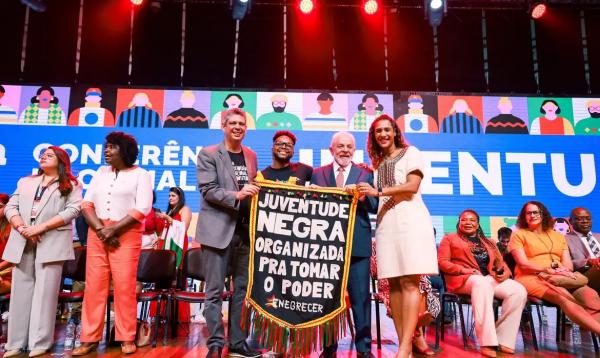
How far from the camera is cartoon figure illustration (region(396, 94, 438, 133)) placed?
713 cm

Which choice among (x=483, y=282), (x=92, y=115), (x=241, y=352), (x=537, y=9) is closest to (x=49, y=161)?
(x=241, y=352)

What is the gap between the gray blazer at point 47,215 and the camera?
3.36m

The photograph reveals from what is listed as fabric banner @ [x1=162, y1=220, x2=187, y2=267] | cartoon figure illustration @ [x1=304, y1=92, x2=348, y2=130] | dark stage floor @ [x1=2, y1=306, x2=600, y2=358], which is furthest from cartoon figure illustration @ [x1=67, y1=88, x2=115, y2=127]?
dark stage floor @ [x1=2, y1=306, x2=600, y2=358]

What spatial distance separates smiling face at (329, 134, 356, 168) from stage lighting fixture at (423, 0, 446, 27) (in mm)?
5289

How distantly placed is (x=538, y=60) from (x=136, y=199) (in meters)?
7.29

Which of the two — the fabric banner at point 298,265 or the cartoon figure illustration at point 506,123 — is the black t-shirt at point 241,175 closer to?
the fabric banner at point 298,265

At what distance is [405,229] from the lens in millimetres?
2730

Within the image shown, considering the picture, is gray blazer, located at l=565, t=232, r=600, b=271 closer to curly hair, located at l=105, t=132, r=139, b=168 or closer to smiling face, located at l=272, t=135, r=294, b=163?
smiling face, located at l=272, t=135, r=294, b=163

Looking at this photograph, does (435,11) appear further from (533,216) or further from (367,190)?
(367,190)

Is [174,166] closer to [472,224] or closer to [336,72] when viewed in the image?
[336,72]

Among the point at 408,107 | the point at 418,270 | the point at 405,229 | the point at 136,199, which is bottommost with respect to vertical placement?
the point at 418,270

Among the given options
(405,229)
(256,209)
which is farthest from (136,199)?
(405,229)

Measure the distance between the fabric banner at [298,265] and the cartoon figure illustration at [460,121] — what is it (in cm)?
472

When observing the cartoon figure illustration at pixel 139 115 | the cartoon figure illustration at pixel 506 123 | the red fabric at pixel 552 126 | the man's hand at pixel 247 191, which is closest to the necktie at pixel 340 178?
the man's hand at pixel 247 191
